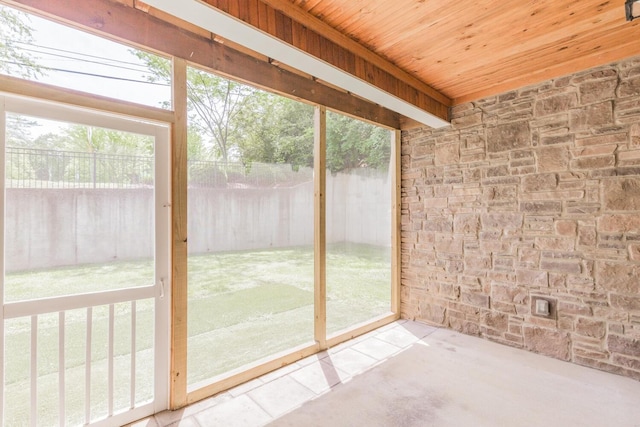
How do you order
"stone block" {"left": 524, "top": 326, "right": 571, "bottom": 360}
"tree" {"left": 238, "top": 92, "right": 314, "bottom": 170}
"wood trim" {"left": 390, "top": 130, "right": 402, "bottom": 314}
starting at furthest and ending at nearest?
"wood trim" {"left": 390, "top": 130, "right": 402, "bottom": 314}
"stone block" {"left": 524, "top": 326, "right": 571, "bottom": 360}
"tree" {"left": 238, "top": 92, "right": 314, "bottom": 170}

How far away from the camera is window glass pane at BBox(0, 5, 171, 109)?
5.11 ft

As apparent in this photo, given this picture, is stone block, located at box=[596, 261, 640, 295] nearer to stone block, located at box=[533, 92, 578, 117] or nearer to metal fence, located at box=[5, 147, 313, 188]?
stone block, located at box=[533, 92, 578, 117]

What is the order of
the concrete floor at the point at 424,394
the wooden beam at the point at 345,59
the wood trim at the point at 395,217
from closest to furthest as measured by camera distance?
the wooden beam at the point at 345,59 → the concrete floor at the point at 424,394 → the wood trim at the point at 395,217

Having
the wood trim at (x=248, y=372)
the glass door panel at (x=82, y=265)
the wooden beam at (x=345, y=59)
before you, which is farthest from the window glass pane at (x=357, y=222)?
the glass door panel at (x=82, y=265)

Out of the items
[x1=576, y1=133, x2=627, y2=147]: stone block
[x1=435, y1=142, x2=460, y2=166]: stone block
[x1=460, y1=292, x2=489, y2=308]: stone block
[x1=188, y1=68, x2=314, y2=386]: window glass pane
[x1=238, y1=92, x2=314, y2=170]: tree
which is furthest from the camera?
[x1=435, y1=142, x2=460, y2=166]: stone block

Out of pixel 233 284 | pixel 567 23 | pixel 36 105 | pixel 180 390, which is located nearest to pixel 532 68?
pixel 567 23

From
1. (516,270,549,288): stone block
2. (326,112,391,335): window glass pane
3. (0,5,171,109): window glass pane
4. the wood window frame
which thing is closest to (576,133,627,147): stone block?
(516,270,549,288): stone block

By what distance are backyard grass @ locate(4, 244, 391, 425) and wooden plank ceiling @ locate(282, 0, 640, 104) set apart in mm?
1878

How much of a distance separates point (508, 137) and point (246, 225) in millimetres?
2705

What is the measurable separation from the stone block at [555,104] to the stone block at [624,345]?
1968 millimetres

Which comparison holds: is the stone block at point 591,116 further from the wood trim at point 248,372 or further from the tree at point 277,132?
the wood trim at point 248,372

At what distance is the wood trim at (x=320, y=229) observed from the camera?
2.90 meters

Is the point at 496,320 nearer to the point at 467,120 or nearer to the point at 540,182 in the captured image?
the point at 540,182

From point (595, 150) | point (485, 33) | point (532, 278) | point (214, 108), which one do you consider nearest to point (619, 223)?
point (595, 150)
